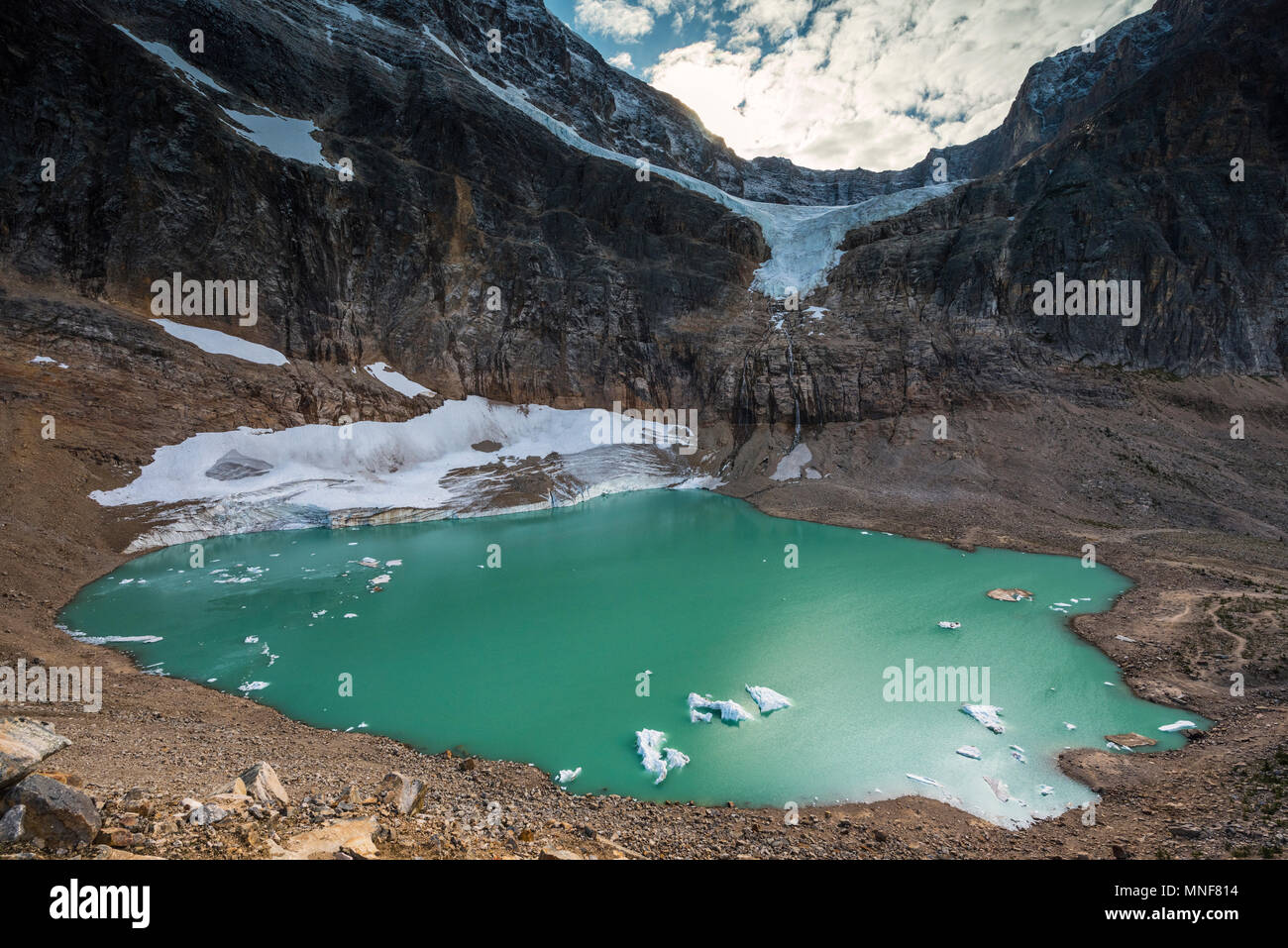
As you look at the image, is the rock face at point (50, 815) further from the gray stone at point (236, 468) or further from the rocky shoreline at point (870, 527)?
the gray stone at point (236, 468)

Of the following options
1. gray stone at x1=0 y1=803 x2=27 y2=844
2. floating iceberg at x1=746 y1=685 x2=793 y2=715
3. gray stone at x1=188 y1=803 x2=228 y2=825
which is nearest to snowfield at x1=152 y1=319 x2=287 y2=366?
gray stone at x1=188 y1=803 x2=228 y2=825

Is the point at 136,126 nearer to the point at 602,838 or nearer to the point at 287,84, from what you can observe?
the point at 287,84

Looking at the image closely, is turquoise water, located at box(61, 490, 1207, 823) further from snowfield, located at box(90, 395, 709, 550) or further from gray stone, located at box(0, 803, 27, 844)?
gray stone, located at box(0, 803, 27, 844)

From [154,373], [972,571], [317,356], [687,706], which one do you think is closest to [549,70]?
[317,356]

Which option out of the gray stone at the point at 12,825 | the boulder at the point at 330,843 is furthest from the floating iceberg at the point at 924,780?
the gray stone at the point at 12,825

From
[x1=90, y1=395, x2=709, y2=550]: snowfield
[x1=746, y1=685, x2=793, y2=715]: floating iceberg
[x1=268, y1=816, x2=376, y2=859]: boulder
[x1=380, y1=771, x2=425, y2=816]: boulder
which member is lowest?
[x1=746, y1=685, x2=793, y2=715]: floating iceberg

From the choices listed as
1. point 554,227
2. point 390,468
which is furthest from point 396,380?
point 554,227

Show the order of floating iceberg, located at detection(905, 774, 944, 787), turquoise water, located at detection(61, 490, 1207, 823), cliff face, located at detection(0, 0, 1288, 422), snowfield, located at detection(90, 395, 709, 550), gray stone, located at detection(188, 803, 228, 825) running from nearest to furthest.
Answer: gray stone, located at detection(188, 803, 228, 825)
floating iceberg, located at detection(905, 774, 944, 787)
turquoise water, located at detection(61, 490, 1207, 823)
snowfield, located at detection(90, 395, 709, 550)
cliff face, located at detection(0, 0, 1288, 422)
